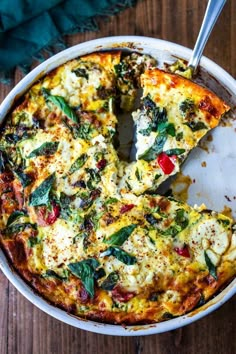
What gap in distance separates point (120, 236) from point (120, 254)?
0.10 metres

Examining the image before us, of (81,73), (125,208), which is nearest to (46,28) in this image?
(81,73)

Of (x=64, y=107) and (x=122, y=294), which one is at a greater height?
(x=64, y=107)

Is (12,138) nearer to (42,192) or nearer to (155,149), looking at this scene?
(42,192)

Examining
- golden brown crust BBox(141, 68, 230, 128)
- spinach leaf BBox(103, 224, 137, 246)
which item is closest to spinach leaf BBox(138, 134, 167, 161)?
golden brown crust BBox(141, 68, 230, 128)

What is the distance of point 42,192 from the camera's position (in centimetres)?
363

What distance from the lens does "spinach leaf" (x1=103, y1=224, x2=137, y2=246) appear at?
3541 millimetres

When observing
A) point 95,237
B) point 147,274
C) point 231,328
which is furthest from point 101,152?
point 231,328

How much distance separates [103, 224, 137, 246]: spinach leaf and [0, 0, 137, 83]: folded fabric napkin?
126 centimetres

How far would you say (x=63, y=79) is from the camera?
12.4 feet

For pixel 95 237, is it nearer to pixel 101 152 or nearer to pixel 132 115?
pixel 101 152

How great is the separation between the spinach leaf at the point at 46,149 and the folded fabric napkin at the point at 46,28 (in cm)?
64

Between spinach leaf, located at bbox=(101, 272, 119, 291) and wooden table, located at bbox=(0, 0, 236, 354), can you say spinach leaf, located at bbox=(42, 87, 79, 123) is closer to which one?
spinach leaf, located at bbox=(101, 272, 119, 291)

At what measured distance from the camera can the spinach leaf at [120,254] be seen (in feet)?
11.6

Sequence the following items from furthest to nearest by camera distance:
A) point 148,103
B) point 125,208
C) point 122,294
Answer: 1. point 148,103
2. point 125,208
3. point 122,294
